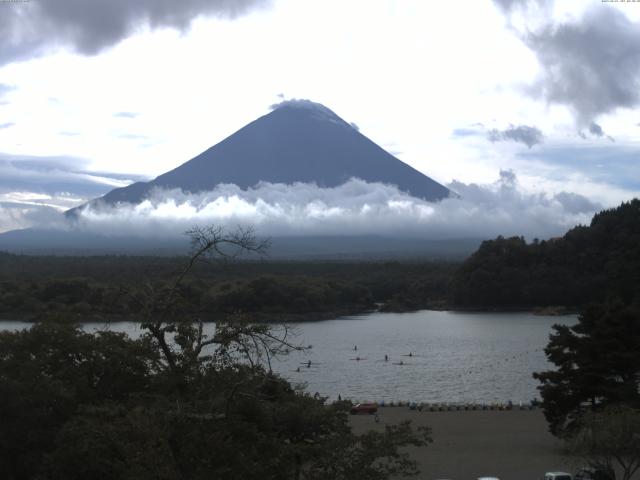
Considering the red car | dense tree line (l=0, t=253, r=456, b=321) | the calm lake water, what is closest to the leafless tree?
the calm lake water

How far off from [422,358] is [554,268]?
77.7 ft

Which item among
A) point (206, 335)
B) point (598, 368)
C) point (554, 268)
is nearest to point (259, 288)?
point (554, 268)

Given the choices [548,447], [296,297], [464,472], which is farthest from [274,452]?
[296,297]

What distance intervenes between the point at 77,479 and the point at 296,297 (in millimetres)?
37727

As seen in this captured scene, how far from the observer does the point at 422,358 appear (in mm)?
27953

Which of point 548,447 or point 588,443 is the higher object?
point 588,443

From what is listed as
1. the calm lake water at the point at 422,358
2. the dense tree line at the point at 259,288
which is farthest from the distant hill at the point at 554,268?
the calm lake water at the point at 422,358

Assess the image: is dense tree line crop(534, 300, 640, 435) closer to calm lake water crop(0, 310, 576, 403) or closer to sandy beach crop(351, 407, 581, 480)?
sandy beach crop(351, 407, 581, 480)

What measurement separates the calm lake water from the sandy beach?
2.82 meters

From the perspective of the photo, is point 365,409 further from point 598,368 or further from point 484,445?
point 598,368

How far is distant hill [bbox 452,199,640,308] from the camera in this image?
47188 mm

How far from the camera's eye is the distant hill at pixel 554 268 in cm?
4719

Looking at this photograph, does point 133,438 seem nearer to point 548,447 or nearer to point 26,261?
point 548,447

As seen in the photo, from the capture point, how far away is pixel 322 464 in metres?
5.35
